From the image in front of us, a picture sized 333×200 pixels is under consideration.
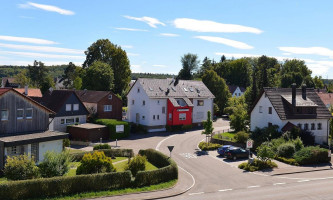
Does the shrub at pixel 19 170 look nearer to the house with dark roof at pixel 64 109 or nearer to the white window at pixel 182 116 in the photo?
the house with dark roof at pixel 64 109

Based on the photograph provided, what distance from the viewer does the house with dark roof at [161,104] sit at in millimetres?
57031

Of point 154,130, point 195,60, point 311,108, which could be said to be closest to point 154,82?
point 154,130

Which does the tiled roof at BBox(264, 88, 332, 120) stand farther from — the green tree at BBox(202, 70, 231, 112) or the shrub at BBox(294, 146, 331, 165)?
the green tree at BBox(202, 70, 231, 112)

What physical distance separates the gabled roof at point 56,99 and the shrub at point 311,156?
34090mm

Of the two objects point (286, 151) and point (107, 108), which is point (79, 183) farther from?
point (107, 108)

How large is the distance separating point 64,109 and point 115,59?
41.3 m

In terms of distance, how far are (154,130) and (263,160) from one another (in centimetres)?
2586

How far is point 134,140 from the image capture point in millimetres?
49031

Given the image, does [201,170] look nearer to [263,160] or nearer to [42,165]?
[263,160]

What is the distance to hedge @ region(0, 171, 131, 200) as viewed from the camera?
2175 cm

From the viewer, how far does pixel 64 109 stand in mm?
50469

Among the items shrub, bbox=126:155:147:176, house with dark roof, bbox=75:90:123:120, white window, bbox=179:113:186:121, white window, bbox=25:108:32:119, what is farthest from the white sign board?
shrub, bbox=126:155:147:176

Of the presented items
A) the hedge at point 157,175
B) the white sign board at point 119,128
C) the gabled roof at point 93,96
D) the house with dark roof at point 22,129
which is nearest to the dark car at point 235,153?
the hedge at point 157,175

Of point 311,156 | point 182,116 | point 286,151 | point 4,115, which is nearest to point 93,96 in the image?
point 182,116
